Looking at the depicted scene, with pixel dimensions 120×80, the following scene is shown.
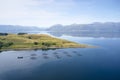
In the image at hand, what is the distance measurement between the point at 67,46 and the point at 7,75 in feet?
296

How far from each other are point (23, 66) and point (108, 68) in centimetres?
3804

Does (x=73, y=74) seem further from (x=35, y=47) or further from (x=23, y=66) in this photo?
(x=35, y=47)

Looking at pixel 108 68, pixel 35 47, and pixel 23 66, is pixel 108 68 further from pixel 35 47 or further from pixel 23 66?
pixel 35 47

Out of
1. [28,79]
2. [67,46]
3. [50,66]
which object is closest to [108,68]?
[50,66]

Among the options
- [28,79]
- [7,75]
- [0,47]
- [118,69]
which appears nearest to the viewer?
[28,79]

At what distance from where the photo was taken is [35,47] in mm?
151000

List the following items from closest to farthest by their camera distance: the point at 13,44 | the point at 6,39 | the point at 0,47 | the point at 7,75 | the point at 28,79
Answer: the point at 28,79 → the point at 7,75 → the point at 0,47 → the point at 13,44 → the point at 6,39

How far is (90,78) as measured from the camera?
66.8 m

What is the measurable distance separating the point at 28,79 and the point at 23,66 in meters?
22.0

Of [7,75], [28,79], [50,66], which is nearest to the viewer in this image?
[28,79]

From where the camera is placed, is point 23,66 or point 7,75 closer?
point 7,75

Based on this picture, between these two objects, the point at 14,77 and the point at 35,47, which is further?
the point at 35,47

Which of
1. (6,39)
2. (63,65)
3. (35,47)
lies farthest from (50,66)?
(6,39)

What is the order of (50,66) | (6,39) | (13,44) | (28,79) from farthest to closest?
(6,39) < (13,44) < (50,66) < (28,79)
